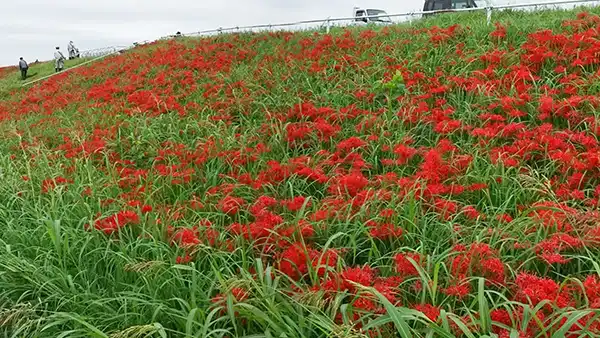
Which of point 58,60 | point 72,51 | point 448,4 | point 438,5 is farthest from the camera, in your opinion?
point 72,51

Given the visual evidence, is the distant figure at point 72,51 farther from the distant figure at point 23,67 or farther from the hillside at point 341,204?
the hillside at point 341,204

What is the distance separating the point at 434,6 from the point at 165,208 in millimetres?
12753

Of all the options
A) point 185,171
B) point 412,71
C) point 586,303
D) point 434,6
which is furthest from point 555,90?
point 434,6

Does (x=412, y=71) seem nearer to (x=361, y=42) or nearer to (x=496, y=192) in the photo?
(x=361, y=42)

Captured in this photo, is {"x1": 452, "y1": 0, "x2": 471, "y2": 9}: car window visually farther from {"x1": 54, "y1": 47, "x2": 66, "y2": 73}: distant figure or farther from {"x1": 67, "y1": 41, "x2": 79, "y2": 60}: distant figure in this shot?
{"x1": 67, "y1": 41, "x2": 79, "y2": 60}: distant figure

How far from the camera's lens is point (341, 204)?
3.36 m

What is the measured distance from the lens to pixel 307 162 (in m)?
4.21

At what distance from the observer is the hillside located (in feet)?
7.66

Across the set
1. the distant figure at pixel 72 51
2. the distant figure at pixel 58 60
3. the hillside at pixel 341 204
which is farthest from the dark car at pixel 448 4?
the distant figure at pixel 72 51

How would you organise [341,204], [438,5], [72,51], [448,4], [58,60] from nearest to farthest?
[341,204]
[448,4]
[438,5]
[58,60]
[72,51]

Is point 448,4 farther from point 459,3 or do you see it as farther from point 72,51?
point 72,51

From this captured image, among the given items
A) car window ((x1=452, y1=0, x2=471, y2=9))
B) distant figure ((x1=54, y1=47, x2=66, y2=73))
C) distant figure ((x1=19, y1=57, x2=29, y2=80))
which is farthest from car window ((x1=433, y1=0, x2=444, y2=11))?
distant figure ((x1=19, y1=57, x2=29, y2=80))

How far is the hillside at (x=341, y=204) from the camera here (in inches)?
91.9

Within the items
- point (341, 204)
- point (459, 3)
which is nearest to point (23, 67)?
point (459, 3)
